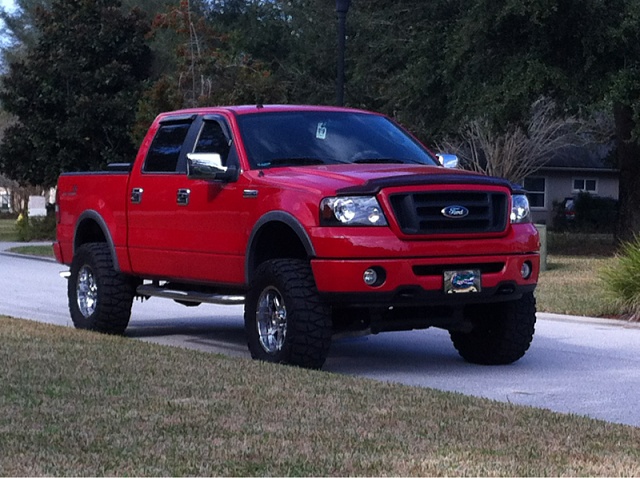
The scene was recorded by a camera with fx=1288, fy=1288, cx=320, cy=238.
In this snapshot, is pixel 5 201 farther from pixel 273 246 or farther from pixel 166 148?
pixel 273 246

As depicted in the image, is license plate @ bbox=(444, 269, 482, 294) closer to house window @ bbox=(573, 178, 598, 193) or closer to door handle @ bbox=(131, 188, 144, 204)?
door handle @ bbox=(131, 188, 144, 204)

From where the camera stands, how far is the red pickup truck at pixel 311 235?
9.83 m

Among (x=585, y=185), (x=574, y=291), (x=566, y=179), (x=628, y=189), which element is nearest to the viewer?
(x=574, y=291)

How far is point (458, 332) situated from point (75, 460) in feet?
18.1

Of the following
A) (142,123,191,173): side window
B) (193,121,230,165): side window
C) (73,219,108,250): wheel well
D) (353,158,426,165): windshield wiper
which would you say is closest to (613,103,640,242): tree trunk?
(73,219,108,250): wheel well

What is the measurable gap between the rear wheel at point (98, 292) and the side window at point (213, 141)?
1685 mm

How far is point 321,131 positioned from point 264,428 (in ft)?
15.4

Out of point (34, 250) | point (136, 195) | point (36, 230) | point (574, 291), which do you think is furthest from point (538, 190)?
point (136, 195)

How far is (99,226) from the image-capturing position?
43.1 feet

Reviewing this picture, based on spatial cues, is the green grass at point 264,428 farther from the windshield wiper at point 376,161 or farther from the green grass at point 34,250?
the green grass at point 34,250

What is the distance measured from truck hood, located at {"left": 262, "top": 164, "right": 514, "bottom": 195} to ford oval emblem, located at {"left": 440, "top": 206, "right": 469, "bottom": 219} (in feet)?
0.70

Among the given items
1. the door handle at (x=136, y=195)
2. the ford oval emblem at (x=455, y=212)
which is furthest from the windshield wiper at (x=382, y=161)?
the door handle at (x=136, y=195)

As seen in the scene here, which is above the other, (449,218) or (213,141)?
(213,141)

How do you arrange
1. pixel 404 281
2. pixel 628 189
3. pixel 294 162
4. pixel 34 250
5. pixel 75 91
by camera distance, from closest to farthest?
pixel 404 281
pixel 294 162
pixel 628 189
pixel 34 250
pixel 75 91
